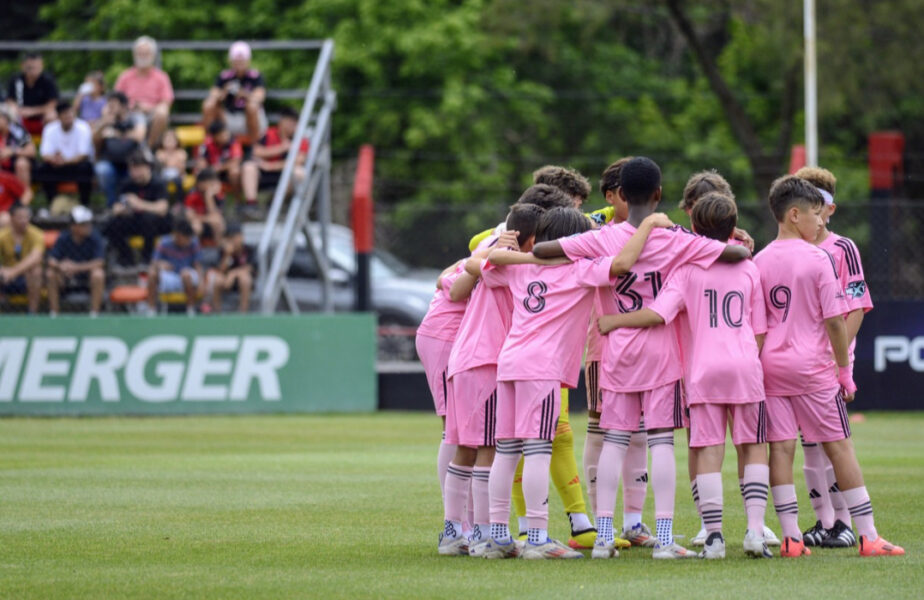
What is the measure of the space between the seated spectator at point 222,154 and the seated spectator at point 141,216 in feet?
3.85

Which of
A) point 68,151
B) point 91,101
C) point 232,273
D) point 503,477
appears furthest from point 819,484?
point 91,101

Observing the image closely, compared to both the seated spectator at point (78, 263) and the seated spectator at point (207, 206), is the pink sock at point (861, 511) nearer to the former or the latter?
the seated spectator at point (207, 206)

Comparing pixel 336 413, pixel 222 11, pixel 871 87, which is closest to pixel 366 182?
pixel 336 413

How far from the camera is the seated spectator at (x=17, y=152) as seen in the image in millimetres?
20031

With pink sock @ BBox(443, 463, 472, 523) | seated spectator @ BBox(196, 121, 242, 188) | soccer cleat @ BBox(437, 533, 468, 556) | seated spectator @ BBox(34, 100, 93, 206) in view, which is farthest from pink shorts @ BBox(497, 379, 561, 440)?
seated spectator @ BBox(34, 100, 93, 206)

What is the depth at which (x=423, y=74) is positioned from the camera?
33562 mm

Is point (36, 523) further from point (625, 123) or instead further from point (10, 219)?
point (625, 123)

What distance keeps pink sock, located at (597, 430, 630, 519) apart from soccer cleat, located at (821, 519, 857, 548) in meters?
1.39

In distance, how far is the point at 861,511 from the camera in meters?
7.60

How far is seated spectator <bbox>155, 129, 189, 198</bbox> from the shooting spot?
20.0 metres

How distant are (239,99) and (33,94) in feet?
10.1

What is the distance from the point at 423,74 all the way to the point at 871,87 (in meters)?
10.1

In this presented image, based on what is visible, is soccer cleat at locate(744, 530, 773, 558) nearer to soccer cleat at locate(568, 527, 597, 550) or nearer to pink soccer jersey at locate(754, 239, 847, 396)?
pink soccer jersey at locate(754, 239, 847, 396)

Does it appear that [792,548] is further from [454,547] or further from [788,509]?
[454,547]
